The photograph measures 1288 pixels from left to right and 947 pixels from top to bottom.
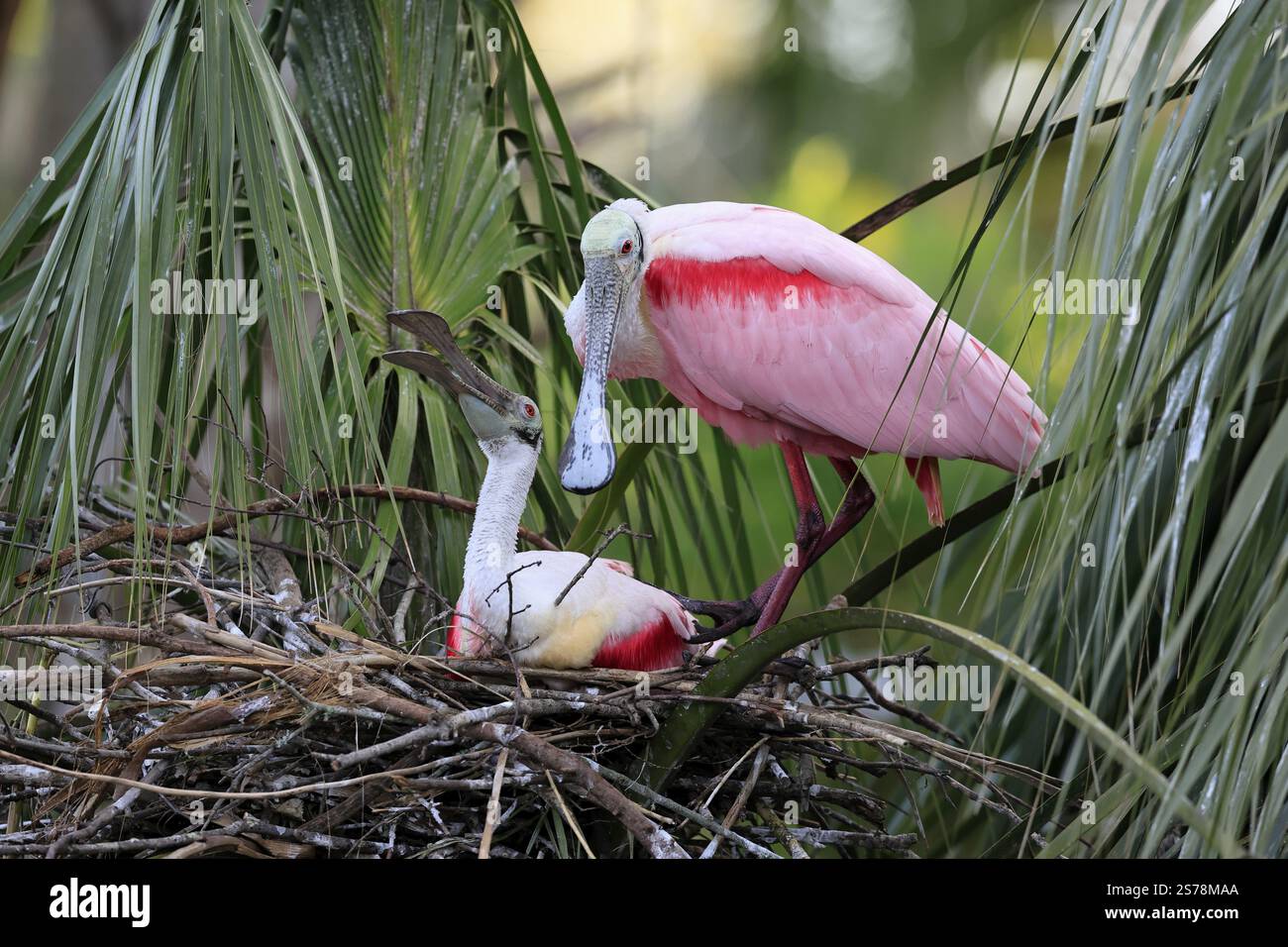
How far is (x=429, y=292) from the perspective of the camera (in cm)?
346

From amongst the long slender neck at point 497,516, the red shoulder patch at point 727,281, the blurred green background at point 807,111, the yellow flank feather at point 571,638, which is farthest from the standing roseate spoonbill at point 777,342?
the blurred green background at point 807,111

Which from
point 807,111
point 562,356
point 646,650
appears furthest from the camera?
point 807,111

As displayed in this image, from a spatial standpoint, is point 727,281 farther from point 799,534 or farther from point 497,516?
point 497,516

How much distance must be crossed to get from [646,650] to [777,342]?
802 millimetres

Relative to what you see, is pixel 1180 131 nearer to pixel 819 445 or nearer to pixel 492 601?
pixel 492 601

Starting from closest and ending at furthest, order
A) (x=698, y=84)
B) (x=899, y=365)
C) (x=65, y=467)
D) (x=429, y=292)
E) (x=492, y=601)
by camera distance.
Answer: (x=65, y=467), (x=492, y=601), (x=899, y=365), (x=429, y=292), (x=698, y=84)

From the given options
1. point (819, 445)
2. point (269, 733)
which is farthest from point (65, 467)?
point (819, 445)

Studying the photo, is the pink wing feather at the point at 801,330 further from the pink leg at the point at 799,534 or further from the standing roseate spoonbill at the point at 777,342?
the pink leg at the point at 799,534

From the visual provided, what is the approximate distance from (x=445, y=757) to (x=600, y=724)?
36 centimetres

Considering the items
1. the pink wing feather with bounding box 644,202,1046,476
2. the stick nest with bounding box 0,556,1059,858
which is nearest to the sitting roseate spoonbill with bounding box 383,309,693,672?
the stick nest with bounding box 0,556,1059,858

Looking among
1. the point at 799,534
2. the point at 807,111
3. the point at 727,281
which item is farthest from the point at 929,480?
the point at 807,111

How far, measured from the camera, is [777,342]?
3180 millimetres

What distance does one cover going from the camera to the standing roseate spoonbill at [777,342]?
3.06 m

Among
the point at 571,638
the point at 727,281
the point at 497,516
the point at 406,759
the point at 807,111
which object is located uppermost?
the point at 807,111
